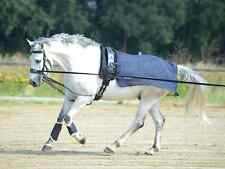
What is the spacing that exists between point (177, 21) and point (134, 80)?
3660 cm

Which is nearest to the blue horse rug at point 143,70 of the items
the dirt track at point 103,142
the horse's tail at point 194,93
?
the horse's tail at point 194,93

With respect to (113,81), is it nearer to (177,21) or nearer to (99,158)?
(99,158)

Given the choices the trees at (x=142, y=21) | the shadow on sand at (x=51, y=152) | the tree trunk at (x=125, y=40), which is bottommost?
the shadow on sand at (x=51, y=152)

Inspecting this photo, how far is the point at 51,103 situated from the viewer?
2139 cm

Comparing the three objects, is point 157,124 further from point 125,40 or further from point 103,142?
point 125,40

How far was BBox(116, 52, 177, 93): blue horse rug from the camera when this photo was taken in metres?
11.5

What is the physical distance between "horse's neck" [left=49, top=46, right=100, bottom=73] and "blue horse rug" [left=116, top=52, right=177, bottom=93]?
371mm

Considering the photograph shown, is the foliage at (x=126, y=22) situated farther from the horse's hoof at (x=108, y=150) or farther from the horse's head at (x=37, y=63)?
the horse's hoof at (x=108, y=150)

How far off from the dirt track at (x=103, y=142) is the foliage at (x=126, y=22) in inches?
973

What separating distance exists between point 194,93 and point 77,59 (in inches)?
79.7

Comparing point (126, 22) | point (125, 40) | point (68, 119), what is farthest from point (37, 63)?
point (125, 40)

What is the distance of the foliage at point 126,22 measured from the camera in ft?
145

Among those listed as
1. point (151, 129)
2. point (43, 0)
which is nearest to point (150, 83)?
point (151, 129)

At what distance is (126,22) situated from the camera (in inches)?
1813
